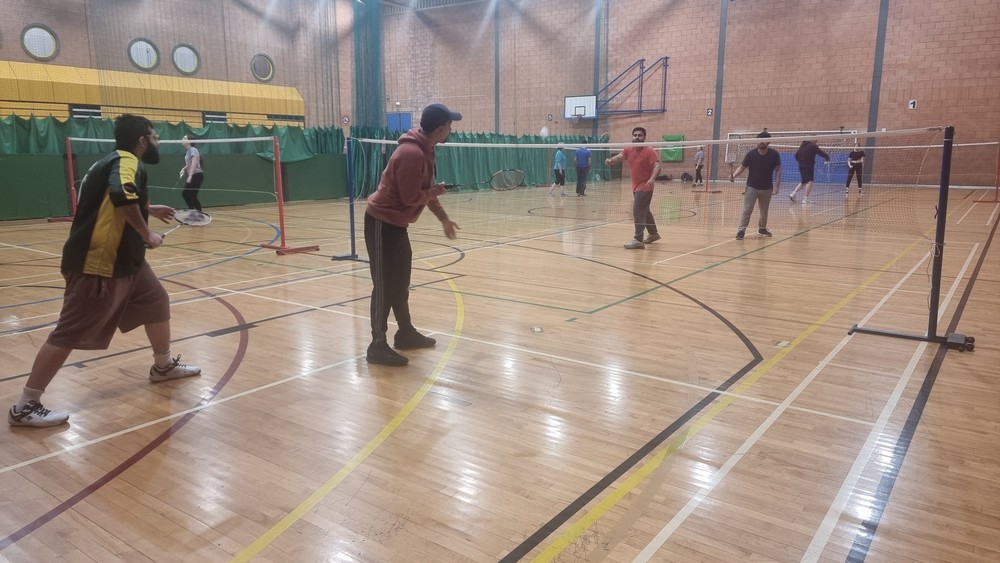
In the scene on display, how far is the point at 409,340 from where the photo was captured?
5211 mm

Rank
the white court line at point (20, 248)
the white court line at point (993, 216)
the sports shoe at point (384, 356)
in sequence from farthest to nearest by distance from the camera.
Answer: the white court line at point (993, 216) → the white court line at point (20, 248) → the sports shoe at point (384, 356)

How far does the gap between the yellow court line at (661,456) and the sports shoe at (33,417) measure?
295 centimetres

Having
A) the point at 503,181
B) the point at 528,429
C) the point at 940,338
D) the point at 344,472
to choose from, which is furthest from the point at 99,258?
the point at 503,181

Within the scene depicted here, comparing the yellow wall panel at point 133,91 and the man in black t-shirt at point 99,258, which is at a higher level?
the yellow wall panel at point 133,91

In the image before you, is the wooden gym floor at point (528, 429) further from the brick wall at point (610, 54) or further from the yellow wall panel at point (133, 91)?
the brick wall at point (610, 54)

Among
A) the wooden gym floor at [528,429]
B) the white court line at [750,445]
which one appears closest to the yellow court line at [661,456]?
the wooden gym floor at [528,429]

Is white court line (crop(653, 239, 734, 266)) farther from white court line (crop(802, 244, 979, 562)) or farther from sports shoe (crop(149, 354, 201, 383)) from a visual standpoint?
sports shoe (crop(149, 354, 201, 383))

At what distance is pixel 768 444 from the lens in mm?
3504

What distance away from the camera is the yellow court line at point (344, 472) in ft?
8.61

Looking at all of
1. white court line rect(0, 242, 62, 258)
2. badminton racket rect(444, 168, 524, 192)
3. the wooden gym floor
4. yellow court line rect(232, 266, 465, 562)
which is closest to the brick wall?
badminton racket rect(444, 168, 524, 192)

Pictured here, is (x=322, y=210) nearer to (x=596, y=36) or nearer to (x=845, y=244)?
(x=845, y=244)

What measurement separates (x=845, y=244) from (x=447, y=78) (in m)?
26.3

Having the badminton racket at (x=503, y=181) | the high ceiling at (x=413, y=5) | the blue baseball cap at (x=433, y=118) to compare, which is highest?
the high ceiling at (x=413, y=5)

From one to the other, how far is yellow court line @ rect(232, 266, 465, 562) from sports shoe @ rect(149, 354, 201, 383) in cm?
163
